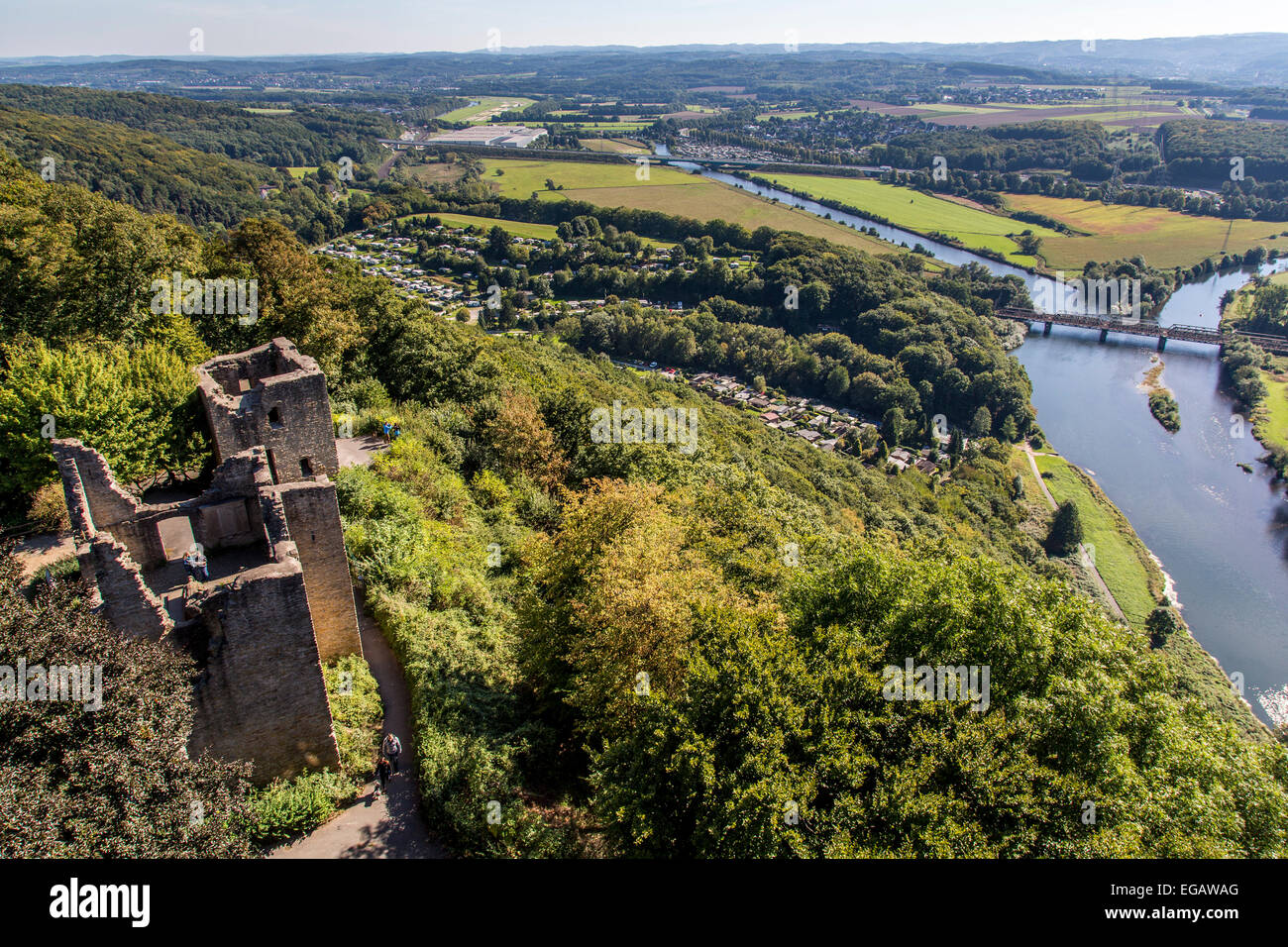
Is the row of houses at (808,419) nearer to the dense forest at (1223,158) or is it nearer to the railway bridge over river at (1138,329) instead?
the railway bridge over river at (1138,329)

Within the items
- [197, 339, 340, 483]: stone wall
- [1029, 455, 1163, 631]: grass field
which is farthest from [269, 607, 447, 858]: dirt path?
[1029, 455, 1163, 631]: grass field

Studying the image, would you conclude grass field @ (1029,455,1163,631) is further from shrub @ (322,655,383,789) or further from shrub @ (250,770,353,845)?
shrub @ (250,770,353,845)

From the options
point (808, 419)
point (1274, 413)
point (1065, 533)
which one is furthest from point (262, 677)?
point (1274, 413)

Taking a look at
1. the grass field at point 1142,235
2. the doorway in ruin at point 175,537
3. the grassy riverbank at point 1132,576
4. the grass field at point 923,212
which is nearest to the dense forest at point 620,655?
the doorway in ruin at point 175,537

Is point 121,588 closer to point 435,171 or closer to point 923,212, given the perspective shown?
point 923,212

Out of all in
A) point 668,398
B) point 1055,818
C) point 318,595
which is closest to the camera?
point 1055,818

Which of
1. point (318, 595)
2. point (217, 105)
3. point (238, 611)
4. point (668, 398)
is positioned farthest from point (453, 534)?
point (217, 105)
